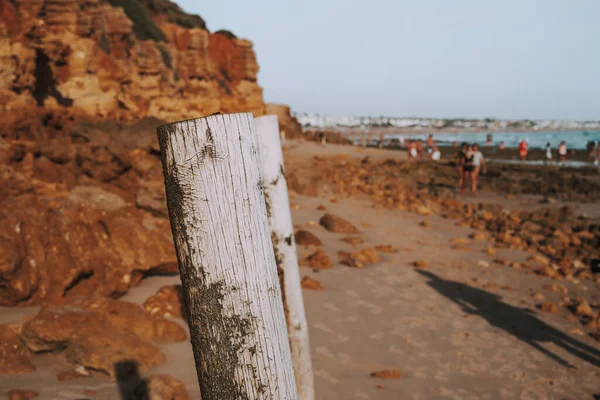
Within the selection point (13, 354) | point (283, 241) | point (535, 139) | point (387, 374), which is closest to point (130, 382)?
point (13, 354)

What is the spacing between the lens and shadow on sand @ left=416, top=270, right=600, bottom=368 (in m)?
5.60

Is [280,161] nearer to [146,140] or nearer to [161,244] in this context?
[161,244]

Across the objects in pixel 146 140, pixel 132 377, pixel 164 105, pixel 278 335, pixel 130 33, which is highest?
pixel 130 33

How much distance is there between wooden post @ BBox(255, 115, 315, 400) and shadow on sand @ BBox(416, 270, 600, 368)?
3520 millimetres

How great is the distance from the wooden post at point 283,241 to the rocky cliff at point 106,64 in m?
8.98

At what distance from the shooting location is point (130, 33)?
1858 cm

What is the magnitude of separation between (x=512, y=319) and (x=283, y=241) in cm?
442

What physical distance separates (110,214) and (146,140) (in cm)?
604

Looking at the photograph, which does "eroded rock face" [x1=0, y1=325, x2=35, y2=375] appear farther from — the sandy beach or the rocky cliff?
the rocky cliff

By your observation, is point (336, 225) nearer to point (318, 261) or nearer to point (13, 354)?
point (318, 261)

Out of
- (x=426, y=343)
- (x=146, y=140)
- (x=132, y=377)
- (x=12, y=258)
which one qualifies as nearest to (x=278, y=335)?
(x=132, y=377)

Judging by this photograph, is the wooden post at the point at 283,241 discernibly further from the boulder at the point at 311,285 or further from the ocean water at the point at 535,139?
the ocean water at the point at 535,139

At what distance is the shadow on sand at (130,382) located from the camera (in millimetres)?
3424

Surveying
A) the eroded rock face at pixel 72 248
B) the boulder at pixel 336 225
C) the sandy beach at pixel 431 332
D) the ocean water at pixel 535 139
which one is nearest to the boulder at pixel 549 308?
the sandy beach at pixel 431 332
